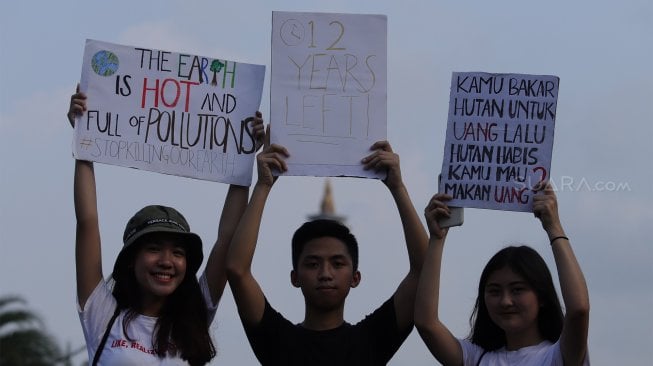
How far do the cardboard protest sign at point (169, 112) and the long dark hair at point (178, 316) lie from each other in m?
0.74

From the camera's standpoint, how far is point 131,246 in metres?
6.99

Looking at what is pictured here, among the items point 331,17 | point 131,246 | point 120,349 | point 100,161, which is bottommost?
point 120,349

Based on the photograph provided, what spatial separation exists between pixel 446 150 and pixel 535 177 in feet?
1.76

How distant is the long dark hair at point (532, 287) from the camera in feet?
22.3

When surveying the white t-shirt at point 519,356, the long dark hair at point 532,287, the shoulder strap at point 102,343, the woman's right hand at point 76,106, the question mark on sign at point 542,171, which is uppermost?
the woman's right hand at point 76,106

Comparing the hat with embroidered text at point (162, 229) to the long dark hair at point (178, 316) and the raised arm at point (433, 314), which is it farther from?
the raised arm at point (433, 314)

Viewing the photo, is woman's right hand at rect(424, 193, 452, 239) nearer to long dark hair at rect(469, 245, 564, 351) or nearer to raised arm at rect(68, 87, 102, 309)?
long dark hair at rect(469, 245, 564, 351)

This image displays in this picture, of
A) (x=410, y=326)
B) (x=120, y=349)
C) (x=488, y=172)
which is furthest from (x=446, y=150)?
(x=120, y=349)

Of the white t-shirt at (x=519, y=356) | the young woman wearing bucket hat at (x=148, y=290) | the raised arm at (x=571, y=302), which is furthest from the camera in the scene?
the young woman wearing bucket hat at (x=148, y=290)

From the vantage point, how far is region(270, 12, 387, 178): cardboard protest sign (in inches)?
291

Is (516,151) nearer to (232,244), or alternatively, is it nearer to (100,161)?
(232,244)

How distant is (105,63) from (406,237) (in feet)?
6.89

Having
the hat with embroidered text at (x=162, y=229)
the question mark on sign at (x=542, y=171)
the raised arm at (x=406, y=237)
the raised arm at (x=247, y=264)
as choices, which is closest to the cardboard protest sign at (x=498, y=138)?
the question mark on sign at (x=542, y=171)

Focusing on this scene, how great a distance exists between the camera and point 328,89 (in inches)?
297
